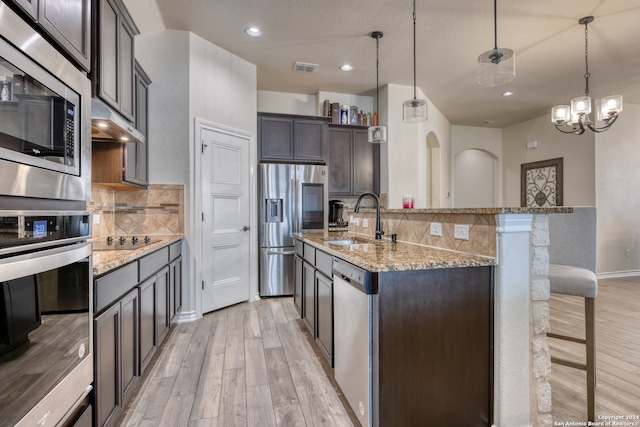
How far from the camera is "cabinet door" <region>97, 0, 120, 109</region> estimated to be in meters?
1.83

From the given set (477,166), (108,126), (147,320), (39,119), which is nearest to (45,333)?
(39,119)

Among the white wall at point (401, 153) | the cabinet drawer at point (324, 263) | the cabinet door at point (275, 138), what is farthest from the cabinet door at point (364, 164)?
the cabinet drawer at point (324, 263)

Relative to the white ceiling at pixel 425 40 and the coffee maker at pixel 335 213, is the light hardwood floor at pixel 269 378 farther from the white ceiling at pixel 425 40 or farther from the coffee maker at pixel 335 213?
the white ceiling at pixel 425 40

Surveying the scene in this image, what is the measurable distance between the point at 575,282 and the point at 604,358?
1181mm

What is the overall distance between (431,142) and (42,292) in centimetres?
597

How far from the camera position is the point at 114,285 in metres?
1.53

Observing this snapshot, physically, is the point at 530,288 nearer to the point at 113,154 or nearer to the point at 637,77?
the point at 113,154

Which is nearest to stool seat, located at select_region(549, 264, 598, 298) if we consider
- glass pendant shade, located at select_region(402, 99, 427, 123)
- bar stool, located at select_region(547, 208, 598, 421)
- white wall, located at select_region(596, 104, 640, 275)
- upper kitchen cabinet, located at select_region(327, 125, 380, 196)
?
bar stool, located at select_region(547, 208, 598, 421)

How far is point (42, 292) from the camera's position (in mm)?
978

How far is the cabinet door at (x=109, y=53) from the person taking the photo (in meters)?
1.83

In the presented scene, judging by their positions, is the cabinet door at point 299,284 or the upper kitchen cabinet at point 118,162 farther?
the cabinet door at point 299,284

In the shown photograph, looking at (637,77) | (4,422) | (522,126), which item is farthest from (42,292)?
(522,126)

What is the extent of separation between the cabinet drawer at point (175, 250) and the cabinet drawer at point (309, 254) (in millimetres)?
1193

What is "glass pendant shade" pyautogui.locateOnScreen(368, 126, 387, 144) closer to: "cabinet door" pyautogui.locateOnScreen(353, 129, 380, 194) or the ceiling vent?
the ceiling vent
